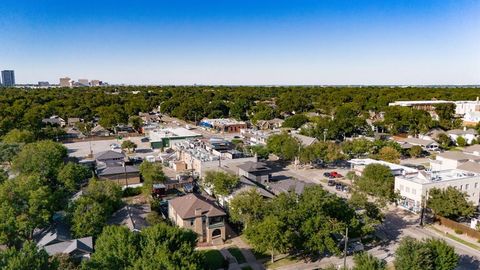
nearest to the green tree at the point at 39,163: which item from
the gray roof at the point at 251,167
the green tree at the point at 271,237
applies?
the gray roof at the point at 251,167

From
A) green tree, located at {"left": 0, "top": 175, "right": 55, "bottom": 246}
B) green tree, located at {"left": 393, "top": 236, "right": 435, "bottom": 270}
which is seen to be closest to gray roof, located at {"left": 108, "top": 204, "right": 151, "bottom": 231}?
green tree, located at {"left": 0, "top": 175, "right": 55, "bottom": 246}

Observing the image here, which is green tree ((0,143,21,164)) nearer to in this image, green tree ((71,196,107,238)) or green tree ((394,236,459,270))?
green tree ((71,196,107,238))

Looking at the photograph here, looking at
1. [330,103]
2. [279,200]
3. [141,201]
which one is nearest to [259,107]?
[330,103]

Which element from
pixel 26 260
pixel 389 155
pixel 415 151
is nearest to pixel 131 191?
pixel 26 260

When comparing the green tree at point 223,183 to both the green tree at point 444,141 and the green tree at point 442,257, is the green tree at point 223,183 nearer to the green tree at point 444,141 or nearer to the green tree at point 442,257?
the green tree at point 442,257

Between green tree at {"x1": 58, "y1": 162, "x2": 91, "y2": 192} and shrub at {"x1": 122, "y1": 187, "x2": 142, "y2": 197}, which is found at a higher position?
green tree at {"x1": 58, "y1": 162, "x2": 91, "y2": 192}

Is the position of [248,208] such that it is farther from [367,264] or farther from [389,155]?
[389,155]

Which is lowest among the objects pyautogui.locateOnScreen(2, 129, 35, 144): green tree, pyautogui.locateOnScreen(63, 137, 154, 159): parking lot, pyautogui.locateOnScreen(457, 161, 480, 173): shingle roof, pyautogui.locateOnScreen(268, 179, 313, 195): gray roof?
pyautogui.locateOnScreen(63, 137, 154, 159): parking lot
